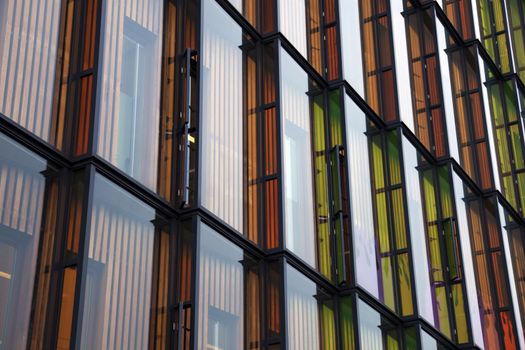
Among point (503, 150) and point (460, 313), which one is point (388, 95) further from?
point (503, 150)

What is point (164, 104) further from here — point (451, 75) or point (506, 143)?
point (506, 143)

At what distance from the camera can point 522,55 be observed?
30484 mm

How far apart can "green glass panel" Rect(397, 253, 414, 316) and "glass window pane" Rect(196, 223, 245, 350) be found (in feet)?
16.2

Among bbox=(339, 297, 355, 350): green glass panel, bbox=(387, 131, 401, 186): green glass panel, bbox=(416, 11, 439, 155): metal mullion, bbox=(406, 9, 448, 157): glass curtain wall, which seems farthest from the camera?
bbox=(416, 11, 439, 155): metal mullion

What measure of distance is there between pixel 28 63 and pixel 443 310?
10693 millimetres

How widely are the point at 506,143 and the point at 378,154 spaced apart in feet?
28.1

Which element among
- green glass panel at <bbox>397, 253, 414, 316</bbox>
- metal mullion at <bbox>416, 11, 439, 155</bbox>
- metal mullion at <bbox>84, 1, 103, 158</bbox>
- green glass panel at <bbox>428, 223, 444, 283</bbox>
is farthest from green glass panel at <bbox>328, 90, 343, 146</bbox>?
metal mullion at <bbox>84, 1, 103, 158</bbox>

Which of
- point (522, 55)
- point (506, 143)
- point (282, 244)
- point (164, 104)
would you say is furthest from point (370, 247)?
point (522, 55)

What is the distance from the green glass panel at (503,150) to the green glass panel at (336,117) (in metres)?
9.16

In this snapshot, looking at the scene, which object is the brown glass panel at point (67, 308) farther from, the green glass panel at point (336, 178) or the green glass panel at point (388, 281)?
the green glass panel at point (388, 281)

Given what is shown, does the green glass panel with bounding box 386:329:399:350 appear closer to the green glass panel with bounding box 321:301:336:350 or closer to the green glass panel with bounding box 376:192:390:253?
the green glass panel with bounding box 376:192:390:253

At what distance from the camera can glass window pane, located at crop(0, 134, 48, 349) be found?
31.8ft

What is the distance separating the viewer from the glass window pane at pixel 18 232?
9.70m

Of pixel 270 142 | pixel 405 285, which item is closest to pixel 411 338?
pixel 405 285
